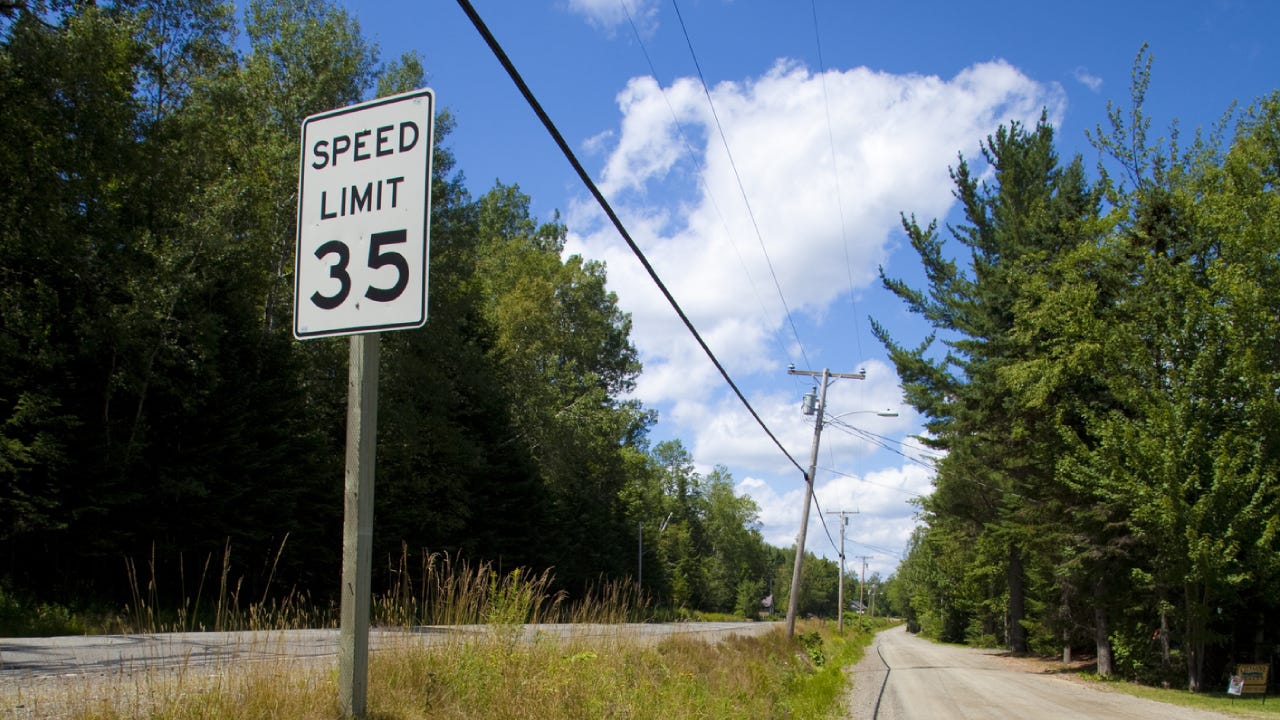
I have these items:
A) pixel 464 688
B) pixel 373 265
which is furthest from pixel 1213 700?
pixel 373 265

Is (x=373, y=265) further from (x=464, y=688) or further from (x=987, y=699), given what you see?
(x=987, y=699)

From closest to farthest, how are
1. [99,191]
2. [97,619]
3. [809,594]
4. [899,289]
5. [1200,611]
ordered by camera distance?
[97,619], [99,191], [1200,611], [899,289], [809,594]

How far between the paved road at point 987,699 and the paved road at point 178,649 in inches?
320

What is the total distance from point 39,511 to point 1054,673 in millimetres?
28653

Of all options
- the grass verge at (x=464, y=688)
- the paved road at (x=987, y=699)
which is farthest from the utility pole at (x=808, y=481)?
the grass verge at (x=464, y=688)

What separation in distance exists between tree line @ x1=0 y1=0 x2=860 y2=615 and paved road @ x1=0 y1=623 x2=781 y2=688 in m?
0.61

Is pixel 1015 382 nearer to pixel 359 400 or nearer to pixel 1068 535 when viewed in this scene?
pixel 1068 535

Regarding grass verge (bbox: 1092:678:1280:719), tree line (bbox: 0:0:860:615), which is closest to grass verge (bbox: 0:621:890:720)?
tree line (bbox: 0:0:860:615)

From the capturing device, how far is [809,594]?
122438 millimetres

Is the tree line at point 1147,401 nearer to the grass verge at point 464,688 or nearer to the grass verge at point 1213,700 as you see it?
the grass verge at point 1213,700

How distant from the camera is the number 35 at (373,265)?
3.32m

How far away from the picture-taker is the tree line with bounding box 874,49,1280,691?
18562 millimetres

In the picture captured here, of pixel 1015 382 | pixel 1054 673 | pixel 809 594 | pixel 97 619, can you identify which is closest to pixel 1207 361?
pixel 1015 382

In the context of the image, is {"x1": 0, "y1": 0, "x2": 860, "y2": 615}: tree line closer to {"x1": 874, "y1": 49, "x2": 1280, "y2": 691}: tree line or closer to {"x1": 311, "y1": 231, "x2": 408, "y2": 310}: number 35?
{"x1": 311, "y1": 231, "x2": 408, "y2": 310}: number 35
